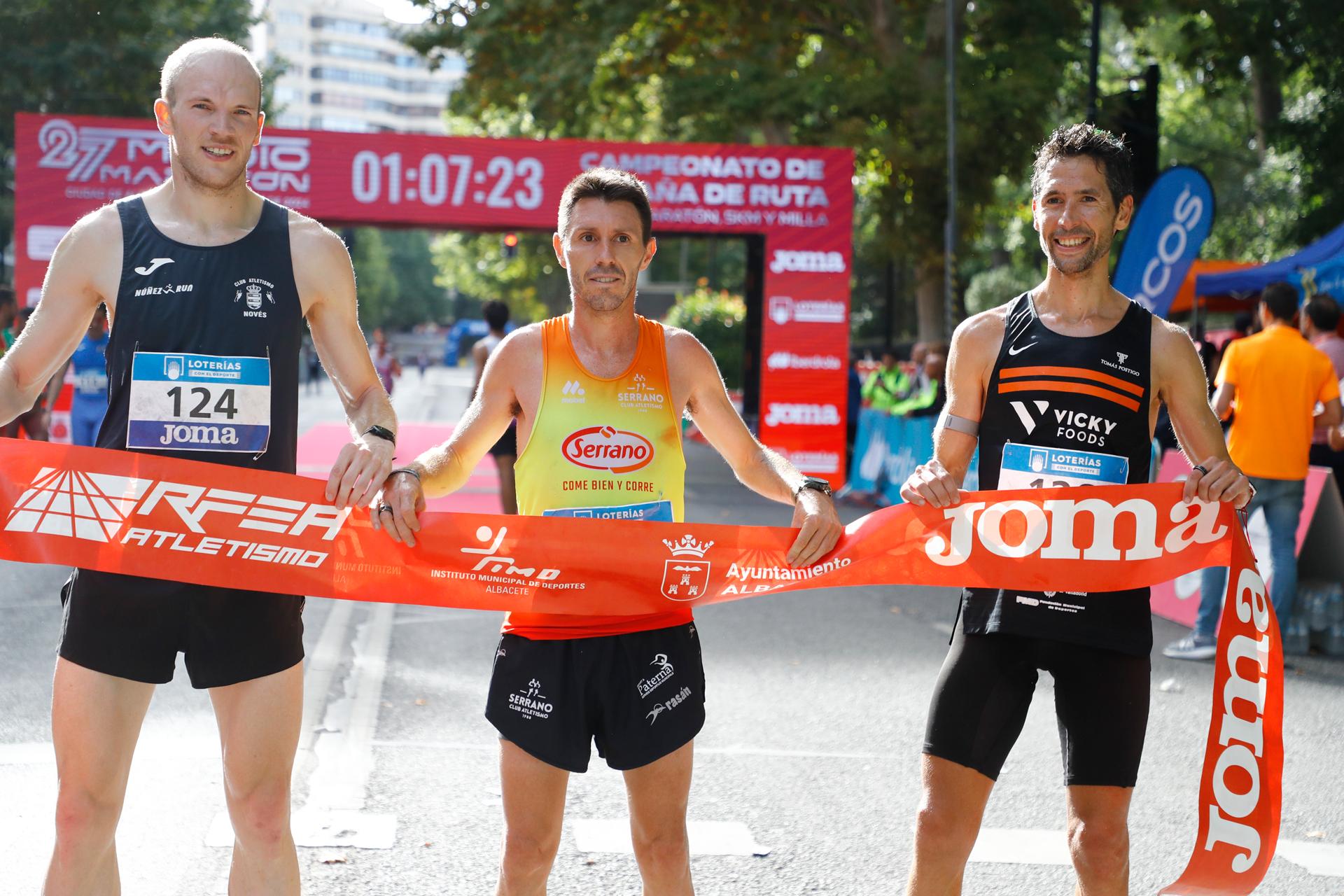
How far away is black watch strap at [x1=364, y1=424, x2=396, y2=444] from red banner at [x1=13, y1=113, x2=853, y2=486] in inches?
595

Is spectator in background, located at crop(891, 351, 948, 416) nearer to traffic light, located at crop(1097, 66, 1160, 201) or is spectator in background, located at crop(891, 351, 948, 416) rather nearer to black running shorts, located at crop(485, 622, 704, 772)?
traffic light, located at crop(1097, 66, 1160, 201)

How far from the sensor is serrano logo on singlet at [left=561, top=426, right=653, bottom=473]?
3.47m

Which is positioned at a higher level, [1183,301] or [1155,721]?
[1183,301]

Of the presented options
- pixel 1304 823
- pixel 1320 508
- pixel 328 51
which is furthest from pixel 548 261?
pixel 328 51

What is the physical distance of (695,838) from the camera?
16.7 ft

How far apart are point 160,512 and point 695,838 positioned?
7.80 feet

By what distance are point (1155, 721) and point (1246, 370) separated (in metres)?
2.62

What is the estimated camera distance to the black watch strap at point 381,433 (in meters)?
3.41

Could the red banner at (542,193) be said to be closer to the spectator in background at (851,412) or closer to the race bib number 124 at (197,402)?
the spectator in background at (851,412)

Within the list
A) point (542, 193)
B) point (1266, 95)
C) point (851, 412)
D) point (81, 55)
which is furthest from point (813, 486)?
point (81, 55)

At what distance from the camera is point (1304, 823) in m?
5.53

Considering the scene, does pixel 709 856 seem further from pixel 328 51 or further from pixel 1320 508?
pixel 328 51

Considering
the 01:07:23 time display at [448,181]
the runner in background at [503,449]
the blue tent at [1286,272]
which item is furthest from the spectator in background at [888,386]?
the runner in background at [503,449]

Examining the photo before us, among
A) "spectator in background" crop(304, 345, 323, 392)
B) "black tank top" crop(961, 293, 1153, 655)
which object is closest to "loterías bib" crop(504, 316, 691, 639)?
"black tank top" crop(961, 293, 1153, 655)
